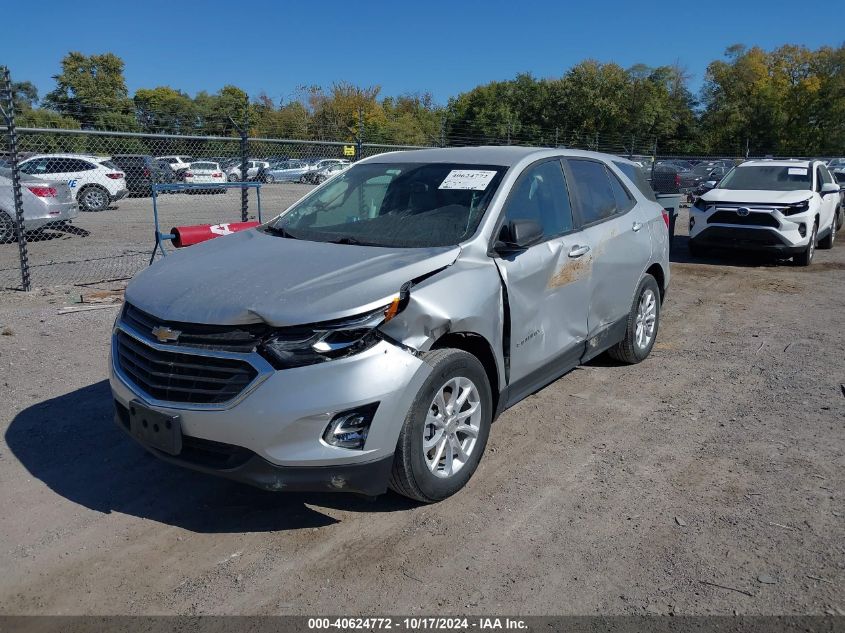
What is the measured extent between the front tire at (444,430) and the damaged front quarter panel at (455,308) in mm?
121

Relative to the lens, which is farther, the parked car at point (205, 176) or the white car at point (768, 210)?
the white car at point (768, 210)

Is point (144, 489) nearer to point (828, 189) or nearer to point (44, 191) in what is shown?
point (44, 191)

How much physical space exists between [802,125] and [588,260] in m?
63.6

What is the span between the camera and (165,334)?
11.0 feet

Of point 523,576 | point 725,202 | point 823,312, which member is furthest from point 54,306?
point 725,202

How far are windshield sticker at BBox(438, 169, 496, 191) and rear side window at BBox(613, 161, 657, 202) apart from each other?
1978 mm

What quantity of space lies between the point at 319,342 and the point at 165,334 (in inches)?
30.4

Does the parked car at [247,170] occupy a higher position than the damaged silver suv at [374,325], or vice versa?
the parked car at [247,170]

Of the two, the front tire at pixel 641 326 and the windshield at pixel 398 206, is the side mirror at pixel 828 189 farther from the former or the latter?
the windshield at pixel 398 206

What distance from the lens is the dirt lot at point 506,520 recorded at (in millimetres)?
3000

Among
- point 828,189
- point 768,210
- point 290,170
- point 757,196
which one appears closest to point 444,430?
point 768,210

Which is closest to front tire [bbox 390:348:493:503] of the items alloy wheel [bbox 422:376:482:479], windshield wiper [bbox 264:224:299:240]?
alloy wheel [bbox 422:376:482:479]

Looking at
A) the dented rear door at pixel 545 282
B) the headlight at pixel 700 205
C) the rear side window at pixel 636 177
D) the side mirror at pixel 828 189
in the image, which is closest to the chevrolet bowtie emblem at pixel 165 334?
the dented rear door at pixel 545 282

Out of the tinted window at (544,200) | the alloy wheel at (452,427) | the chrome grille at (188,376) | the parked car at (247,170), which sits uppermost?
the parked car at (247,170)
